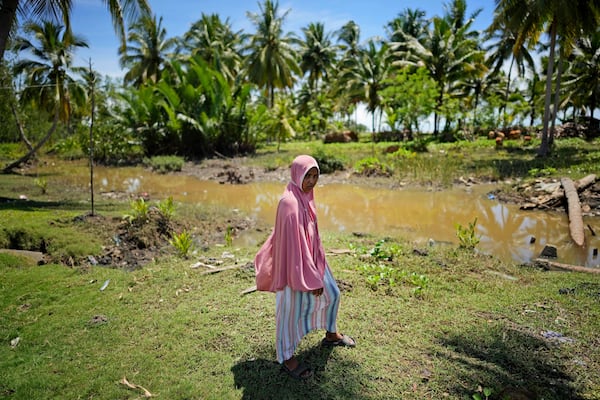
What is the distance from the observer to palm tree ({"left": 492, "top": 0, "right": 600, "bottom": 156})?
14.5 m

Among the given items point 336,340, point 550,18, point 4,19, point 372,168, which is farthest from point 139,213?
point 550,18

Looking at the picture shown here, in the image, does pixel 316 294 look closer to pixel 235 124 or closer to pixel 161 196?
pixel 161 196

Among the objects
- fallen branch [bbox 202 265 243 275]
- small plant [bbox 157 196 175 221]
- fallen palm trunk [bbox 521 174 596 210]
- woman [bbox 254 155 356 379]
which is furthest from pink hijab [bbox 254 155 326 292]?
fallen palm trunk [bbox 521 174 596 210]

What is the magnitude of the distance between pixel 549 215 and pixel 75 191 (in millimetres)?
14145

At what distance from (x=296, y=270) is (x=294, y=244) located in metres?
0.20

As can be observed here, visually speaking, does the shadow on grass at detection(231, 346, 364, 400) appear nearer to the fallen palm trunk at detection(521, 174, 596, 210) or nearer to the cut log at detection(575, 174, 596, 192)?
the fallen palm trunk at detection(521, 174, 596, 210)

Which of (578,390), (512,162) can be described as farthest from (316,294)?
(512,162)

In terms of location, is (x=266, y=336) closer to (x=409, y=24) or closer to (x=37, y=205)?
(x=37, y=205)

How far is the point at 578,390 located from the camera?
114 inches

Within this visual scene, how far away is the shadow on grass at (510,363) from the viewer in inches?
113

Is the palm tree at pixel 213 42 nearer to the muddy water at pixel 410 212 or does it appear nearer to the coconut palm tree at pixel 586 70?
the muddy water at pixel 410 212

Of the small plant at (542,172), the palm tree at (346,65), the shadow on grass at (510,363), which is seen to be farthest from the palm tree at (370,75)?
the shadow on grass at (510,363)

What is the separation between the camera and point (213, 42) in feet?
102

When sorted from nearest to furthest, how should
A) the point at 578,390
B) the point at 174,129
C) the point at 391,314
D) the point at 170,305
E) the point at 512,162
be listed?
the point at 578,390 < the point at 391,314 < the point at 170,305 < the point at 512,162 < the point at 174,129
